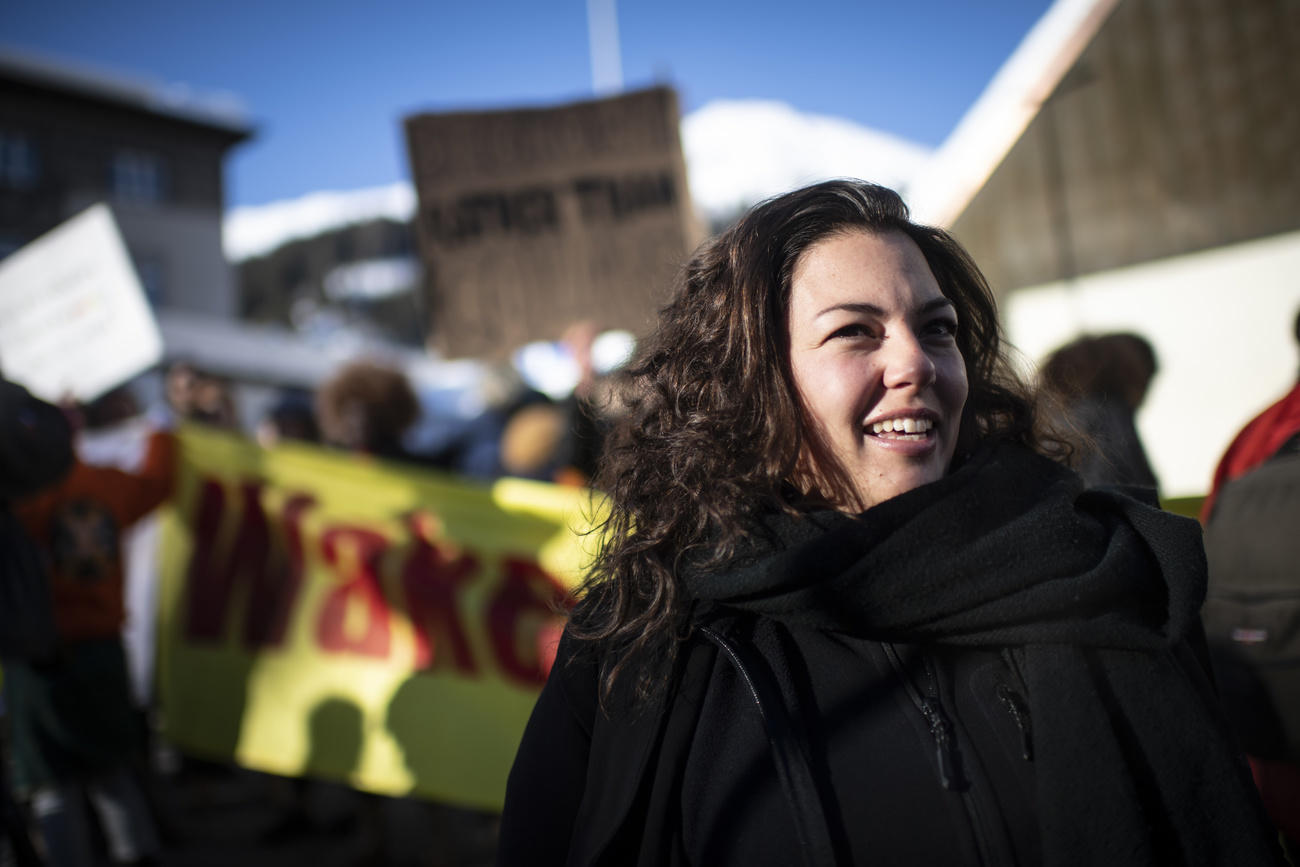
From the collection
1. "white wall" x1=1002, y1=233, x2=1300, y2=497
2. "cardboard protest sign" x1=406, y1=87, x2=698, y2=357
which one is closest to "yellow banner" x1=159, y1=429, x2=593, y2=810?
"cardboard protest sign" x1=406, y1=87, x2=698, y2=357

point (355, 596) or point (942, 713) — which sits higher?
point (942, 713)

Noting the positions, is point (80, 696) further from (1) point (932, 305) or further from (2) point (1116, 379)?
(2) point (1116, 379)

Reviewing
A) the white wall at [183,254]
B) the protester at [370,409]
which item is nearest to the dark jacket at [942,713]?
the protester at [370,409]

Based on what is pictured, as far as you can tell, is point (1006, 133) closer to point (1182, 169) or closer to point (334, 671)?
point (1182, 169)

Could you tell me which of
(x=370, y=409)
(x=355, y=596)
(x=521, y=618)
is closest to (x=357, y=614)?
(x=355, y=596)

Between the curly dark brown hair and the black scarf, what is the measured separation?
0.07 meters

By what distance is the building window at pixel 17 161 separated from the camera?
1033 inches

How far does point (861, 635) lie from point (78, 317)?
15.7ft

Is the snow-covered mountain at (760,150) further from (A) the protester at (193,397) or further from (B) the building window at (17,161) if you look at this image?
(B) the building window at (17,161)

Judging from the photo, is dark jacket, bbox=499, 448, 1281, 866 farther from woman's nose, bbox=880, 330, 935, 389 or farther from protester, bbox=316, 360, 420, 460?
protester, bbox=316, 360, 420, 460

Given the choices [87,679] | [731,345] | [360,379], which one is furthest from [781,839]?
[360,379]

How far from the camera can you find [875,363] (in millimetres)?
1326

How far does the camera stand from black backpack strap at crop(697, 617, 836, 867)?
1.13 meters

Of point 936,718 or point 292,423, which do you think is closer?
point 936,718
